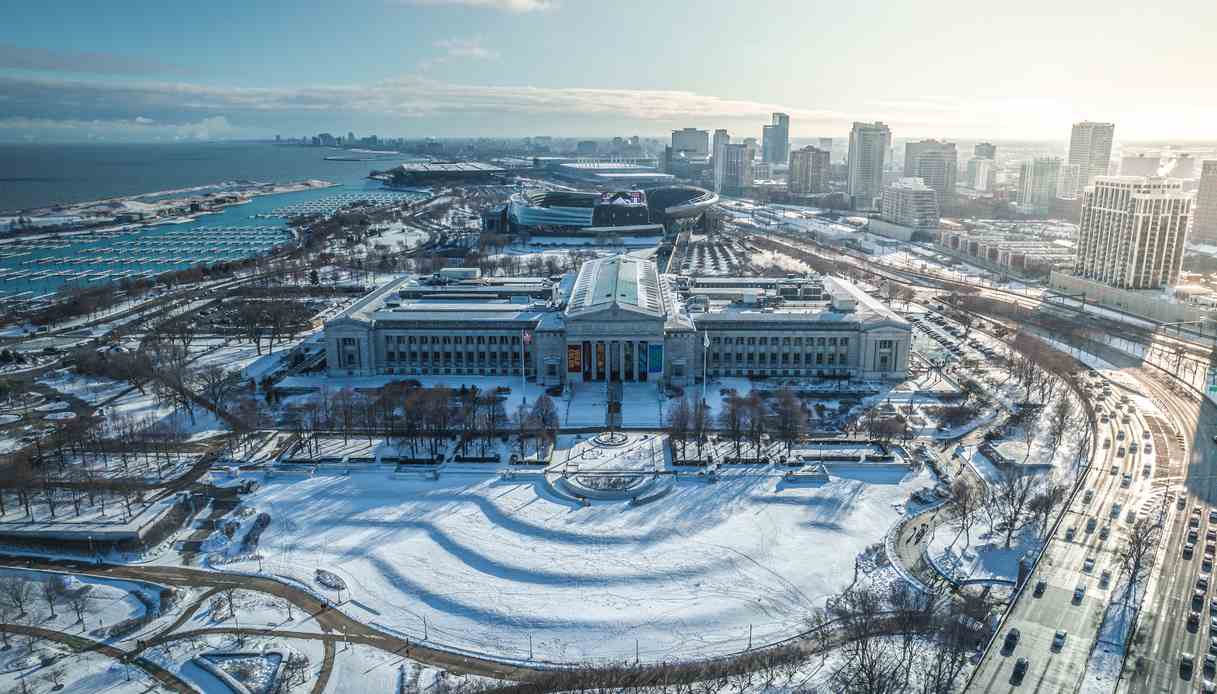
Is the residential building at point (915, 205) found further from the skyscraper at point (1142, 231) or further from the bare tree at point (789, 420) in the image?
the bare tree at point (789, 420)

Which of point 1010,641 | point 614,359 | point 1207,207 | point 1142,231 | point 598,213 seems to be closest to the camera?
point 1010,641

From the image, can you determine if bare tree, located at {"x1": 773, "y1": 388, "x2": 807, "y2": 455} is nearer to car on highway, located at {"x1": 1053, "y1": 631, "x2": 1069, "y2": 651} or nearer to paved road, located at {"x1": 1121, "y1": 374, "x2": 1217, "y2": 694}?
paved road, located at {"x1": 1121, "y1": 374, "x2": 1217, "y2": 694}

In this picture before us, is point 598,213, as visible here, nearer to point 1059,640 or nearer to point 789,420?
point 789,420

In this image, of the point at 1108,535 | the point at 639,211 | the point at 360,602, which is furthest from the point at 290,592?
the point at 639,211

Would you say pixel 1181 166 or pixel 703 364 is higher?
pixel 1181 166

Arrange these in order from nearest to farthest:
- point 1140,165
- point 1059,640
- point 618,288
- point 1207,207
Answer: point 1059,640
point 618,288
point 1207,207
point 1140,165

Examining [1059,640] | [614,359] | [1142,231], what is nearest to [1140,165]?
[1142,231]

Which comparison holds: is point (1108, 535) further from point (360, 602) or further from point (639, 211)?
point (639, 211)
